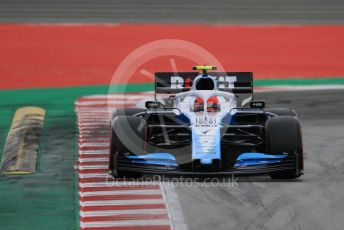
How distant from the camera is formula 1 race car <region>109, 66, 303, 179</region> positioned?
16.7 meters

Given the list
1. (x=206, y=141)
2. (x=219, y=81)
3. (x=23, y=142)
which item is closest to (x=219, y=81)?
(x=219, y=81)

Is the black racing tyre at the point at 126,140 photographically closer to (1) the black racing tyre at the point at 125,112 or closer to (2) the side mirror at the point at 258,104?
(1) the black racing tyre at the point at 125,112

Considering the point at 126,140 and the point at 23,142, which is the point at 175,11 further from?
the point at 126,140

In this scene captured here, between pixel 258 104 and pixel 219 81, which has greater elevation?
pixel 219 81

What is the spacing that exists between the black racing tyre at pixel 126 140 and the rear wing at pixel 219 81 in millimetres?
3440

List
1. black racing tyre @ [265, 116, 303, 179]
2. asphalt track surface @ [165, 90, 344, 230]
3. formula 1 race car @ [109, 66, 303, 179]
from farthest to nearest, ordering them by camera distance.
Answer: black racing tyre @ [265, 116, 303, 179] < formula 1 race car @ [109, 66, 303, 179] < asphalt track surface @ [165, 90, 344, 230]

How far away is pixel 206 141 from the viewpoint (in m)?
16.9

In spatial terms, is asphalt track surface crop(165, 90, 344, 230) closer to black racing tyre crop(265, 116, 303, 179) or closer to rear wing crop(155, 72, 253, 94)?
black racing tyre crop(265, 116, 303, 179)

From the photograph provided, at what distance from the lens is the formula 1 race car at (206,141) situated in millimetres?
16688

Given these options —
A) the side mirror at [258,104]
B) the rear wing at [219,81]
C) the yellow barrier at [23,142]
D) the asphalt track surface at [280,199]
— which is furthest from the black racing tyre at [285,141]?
the yellow barrier at [23,142]

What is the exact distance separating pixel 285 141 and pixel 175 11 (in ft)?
82.1

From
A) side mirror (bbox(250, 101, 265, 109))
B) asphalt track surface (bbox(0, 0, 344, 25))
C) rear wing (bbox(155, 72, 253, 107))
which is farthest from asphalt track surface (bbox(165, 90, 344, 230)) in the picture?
asphalt track surface (bbox(0, 0, 344, 25))

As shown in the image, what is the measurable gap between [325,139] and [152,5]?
22.6m

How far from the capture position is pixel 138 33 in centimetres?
3659
